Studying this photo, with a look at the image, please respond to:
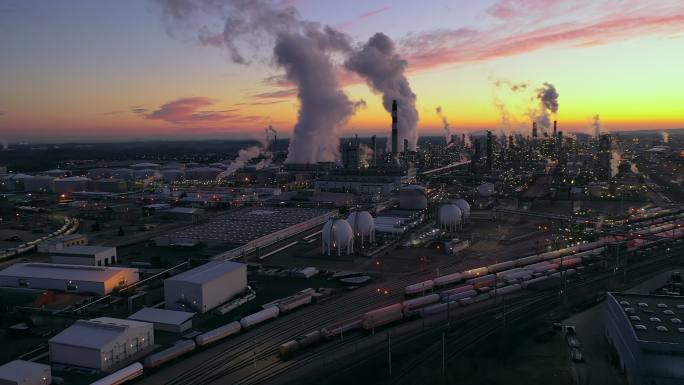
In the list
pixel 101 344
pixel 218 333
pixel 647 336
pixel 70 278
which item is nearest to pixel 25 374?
pixel 101 344

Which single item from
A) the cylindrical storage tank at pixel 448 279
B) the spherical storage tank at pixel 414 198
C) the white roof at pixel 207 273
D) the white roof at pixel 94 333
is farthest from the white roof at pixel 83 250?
the spherical storage tank at pixel 414 198

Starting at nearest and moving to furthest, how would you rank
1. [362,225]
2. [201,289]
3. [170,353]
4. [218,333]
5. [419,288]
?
[170,353], [218,333], [201,289], [419,288], [362,225]

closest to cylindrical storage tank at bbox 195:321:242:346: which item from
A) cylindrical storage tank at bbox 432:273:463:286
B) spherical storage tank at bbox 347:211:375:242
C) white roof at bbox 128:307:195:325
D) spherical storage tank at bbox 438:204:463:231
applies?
white roof at bbox 128:307:195:325

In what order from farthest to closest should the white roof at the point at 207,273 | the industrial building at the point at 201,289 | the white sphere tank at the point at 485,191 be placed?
the white sphere tank at the point at 485,191
the white roof at the point at 207,273
the industrial building at the point at 201,289

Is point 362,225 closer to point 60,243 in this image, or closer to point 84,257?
point 84,257

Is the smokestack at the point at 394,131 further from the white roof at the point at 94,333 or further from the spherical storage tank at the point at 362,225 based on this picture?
the white roof at the point at 94,333

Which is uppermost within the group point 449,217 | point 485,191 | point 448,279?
point 485,191

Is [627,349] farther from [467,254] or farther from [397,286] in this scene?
[467,254]
